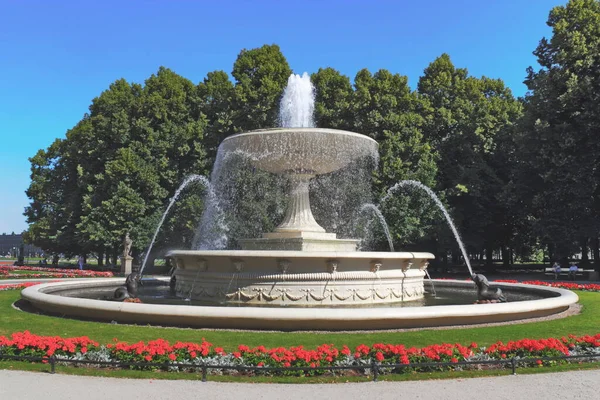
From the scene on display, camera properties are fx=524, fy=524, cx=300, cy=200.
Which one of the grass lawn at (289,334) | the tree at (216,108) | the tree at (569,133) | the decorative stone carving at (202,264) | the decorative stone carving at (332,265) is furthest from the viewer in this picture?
the tree at (216,108)

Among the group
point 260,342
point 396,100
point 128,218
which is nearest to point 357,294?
point 260,342

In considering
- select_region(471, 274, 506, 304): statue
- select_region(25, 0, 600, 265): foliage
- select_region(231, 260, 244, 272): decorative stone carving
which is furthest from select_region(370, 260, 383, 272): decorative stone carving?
select_region(25, 0, 600, 265): foliage

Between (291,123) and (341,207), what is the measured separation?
43.2ft

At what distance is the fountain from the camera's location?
9.36 m

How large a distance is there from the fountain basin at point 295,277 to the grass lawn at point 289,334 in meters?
2.57

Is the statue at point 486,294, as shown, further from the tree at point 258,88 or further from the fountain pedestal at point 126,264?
the fountain pedestal at point 126,264

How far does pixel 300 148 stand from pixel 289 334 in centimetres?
740

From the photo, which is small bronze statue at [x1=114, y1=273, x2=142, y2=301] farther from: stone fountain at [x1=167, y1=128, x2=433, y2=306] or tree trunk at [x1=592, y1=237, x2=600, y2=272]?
tree trunk at [x1=592, y1=237, x2=600, y2=272]

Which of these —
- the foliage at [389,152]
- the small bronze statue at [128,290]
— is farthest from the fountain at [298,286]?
the foliage at [389,152]

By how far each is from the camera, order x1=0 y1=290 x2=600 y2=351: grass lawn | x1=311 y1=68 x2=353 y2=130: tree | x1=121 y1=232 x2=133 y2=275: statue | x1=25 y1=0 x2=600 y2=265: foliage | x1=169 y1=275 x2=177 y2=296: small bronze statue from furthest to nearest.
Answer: x1=311 y1=68 x2=353 y2=130: tree, x1=121 y1=232 x2=133 y2=275: statue, x1=25 y1=0 x2=600 y2=265: foliage, x1=169 y1=275 x2=177 y2=296: small bronze statue, x1=0 y1=290 x2=600 y2=351: grass lawn

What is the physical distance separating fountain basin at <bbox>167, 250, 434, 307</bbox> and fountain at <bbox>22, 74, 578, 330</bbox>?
23mm

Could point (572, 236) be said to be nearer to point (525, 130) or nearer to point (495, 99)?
point (525, 130)

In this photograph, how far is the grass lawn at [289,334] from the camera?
8.55 metres

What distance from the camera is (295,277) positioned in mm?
11711
